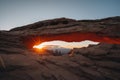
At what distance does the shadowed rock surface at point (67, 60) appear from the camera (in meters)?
13.9

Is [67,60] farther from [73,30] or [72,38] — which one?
[72,38]

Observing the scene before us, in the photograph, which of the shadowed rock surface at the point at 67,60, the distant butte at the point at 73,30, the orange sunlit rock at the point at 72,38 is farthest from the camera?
the orange sunlit rock at the point at 72,38

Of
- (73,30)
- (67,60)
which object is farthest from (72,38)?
(67,60)

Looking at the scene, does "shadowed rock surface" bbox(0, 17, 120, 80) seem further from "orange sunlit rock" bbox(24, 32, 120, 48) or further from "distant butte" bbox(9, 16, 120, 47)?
"orange sunlit rock" bbox(24, 32, 120, 48)

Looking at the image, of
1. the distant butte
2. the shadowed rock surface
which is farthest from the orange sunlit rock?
the shadowed rock surface

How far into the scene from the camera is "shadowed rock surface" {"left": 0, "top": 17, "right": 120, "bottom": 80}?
13.9m

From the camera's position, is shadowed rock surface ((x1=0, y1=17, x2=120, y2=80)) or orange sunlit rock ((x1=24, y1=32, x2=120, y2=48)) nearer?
shadowed rock surface ((x1=0, y1=17, x2=120, y2=80))

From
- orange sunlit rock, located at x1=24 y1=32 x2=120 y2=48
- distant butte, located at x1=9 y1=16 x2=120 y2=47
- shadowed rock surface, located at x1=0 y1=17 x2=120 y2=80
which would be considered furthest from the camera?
orange sunlit rock, located at x1=24 y1=32 x2=120 y2=48

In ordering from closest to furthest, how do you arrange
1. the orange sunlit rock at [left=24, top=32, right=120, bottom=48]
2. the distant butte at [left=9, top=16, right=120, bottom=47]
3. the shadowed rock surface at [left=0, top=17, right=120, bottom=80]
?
1. the shadowed rock surface at [left=0, top=17, right=120, bottom=80]
2. the distant butte at [left=9, top=16, right=120, bottom=47]
3. the orange sunlit rock at [left=24, top=32, right=120, bottom=48]

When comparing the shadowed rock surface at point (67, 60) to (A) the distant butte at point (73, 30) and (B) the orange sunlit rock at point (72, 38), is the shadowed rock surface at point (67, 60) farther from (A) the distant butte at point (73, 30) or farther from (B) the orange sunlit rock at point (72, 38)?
(B) the orange sunlit rock at point (72, 38)

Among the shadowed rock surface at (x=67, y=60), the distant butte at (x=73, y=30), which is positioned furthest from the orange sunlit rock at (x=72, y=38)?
the shadowed rock surface at (x=67, y=60)

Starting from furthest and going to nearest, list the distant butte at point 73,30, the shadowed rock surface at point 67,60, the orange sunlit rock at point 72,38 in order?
1. the orange sunlit rock at point 72,38
2. the distant butte at point 73,30
3. the shadowed rock surface at point 67,60

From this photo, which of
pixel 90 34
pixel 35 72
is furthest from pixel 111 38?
pixel 35 72

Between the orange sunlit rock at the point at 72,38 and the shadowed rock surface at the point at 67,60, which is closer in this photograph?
the shadowed rock surface at the point at 67,60
